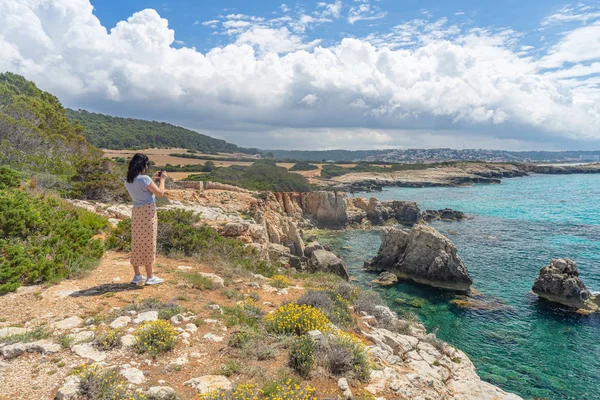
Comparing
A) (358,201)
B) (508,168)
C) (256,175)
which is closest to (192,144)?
(256,175)

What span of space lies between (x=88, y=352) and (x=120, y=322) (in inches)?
34.7

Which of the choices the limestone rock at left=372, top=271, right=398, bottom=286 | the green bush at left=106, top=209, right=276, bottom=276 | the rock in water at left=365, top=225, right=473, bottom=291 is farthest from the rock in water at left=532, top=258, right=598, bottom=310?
the green bush at left=106, top=209, right=276, bottom=276

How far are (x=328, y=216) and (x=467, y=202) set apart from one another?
1313 inches

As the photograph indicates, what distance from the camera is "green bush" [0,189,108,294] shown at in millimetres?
6895

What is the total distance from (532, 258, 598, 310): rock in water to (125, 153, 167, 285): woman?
20985 millimetres

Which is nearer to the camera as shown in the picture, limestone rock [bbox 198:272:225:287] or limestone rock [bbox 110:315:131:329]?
limestone rock [bbox 110:315:131:329]

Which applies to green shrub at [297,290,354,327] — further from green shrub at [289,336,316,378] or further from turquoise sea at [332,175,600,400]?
turquoise sea at [332,175,600,400]

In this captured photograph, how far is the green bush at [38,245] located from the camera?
689 centimetres

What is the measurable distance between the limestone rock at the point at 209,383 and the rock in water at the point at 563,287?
818 inches

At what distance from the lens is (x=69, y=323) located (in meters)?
5.52

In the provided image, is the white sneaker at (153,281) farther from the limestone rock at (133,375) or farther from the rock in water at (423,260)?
the rock in water at (423,260)

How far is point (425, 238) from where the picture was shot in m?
24.0

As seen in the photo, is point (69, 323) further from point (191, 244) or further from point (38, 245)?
point (191, 244)

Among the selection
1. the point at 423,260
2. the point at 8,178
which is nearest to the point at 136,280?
the point at 8,178
